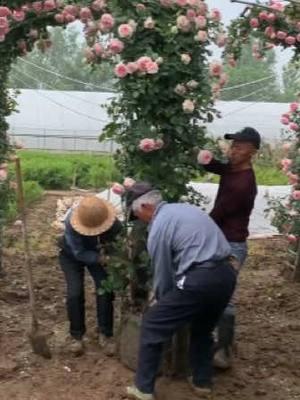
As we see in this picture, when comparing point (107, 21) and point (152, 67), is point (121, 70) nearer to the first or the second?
point (152, 67)

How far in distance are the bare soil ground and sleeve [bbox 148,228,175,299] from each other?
0.81 m

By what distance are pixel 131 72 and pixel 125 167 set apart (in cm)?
70

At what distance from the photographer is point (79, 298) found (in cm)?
512

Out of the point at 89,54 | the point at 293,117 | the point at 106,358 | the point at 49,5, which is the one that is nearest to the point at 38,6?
the point at 49,5

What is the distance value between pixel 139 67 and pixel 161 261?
1.28 meters

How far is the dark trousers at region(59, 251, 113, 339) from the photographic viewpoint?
5.12 meters

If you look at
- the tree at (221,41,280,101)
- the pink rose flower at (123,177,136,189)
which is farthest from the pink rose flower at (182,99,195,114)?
the tree at (221,41,280,101)

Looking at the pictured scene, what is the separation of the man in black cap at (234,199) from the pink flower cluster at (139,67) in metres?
0.75

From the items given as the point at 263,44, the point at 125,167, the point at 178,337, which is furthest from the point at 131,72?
the point at 263,44

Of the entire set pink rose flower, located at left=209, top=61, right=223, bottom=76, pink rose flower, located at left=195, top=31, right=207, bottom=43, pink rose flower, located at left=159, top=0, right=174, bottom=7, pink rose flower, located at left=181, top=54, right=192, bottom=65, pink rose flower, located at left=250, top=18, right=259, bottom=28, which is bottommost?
pink rose flower, located at left=209, top=61, right=223, bottom=76

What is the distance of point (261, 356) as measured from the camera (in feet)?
17.8

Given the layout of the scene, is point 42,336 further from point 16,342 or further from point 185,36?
point 185,36

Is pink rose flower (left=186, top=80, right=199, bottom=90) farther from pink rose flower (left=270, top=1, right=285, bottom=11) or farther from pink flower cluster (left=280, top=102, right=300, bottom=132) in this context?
pink flower cluster (left=280, top=102, right=300, bottom=132)

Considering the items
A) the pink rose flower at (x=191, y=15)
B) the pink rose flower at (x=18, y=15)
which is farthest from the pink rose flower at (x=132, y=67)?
the pink rose flower at (x=18, y=15)
